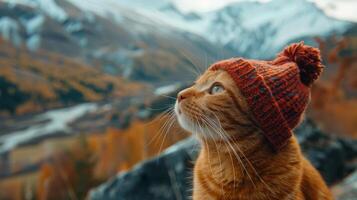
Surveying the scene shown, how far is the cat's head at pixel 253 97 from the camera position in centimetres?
239

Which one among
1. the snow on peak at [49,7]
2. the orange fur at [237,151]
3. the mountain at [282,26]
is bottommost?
the orange fur at [237,151]

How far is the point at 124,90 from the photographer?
74938mm

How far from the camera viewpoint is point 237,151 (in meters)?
2.53

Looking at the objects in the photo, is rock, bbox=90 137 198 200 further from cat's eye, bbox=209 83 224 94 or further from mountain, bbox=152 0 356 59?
cat's eye, bbox=209 83 224 94

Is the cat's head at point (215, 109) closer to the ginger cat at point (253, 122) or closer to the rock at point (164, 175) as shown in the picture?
the ginger cat at point (253, 122)

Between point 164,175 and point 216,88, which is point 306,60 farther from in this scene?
→ point 164,175

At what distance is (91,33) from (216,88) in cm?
10110

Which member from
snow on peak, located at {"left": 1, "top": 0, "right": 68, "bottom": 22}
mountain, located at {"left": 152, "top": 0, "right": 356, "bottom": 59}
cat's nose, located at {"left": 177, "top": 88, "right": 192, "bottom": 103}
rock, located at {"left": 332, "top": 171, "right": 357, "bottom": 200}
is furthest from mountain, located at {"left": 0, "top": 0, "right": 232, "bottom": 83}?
cat's nose, located at {"left": 177, "top": 88, "right": 192, "bottom": 103}

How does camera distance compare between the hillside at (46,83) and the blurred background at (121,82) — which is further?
the hillside at (46,83)

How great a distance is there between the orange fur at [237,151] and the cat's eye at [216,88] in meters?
0.02

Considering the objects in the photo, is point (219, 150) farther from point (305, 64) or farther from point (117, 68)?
point (117, 68)

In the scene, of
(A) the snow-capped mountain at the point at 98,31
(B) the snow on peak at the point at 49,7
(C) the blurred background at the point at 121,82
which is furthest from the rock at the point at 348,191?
(B) the snow on peak at the point at 49,7

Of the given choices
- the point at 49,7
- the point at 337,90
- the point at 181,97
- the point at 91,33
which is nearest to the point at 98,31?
the point at 91,33

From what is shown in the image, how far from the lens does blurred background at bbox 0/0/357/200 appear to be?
5.89 metres
